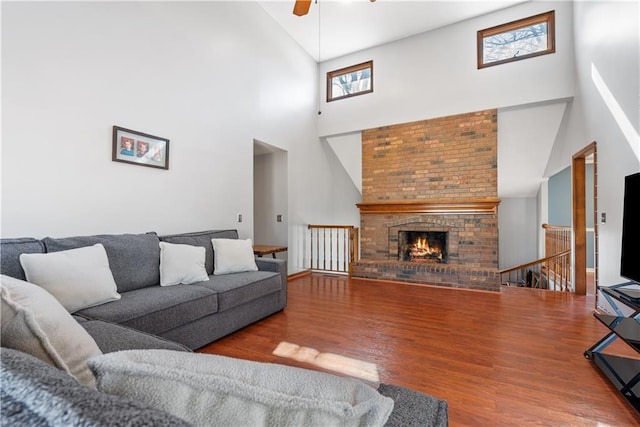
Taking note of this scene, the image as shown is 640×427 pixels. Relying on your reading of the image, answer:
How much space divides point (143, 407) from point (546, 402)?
2097 mm

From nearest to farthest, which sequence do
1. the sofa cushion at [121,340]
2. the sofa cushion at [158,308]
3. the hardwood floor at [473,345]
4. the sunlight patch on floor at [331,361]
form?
1. the sofa cushion at [121,340]
2. the hardwood floor at [473,345]
3. the sofa cushion at [158,308]
4. the sunlight patch on floor at [331,361]

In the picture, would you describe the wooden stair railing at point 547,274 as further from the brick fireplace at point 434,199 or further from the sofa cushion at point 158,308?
the sofa cushion at point 158,308

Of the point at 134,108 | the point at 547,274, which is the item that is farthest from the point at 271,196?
the point at 547,274

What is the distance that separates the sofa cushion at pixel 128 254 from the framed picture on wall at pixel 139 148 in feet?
2.41

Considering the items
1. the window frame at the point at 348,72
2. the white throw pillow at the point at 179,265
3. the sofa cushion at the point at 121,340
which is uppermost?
the window frame at the point at 348,72

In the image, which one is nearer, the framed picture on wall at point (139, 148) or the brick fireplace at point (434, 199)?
the framed picture on wall at point (139, 148)

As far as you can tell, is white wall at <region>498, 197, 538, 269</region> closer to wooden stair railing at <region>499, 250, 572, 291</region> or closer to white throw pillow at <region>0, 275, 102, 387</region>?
wooden stair railing at <region>499, 250, 572, 291</region>

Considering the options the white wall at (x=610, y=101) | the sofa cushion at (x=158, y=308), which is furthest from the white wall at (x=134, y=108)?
the white wall at (x=610, y=101)

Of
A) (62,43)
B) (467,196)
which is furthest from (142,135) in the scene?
(467,196)

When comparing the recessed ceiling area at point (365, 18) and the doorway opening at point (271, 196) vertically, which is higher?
the recessed ceiling area at point (365, 18)

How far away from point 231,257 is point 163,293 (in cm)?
83

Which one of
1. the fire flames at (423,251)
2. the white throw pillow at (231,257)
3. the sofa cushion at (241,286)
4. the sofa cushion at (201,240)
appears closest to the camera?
the sofa cushion at (241,286)

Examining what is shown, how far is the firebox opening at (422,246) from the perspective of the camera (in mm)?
4844

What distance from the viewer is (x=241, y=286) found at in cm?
248
